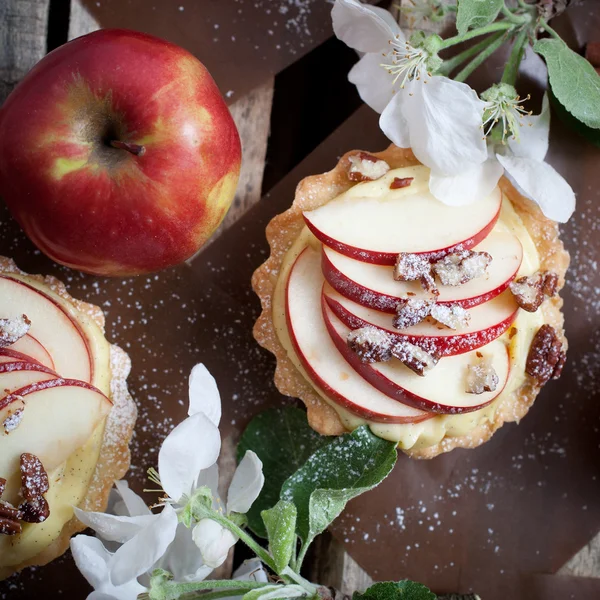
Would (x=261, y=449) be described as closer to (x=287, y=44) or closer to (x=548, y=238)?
(x=548, y=238)

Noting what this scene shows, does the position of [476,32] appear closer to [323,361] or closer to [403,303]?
[403,303]

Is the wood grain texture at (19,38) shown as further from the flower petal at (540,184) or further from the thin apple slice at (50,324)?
the flower petal at (540,184)

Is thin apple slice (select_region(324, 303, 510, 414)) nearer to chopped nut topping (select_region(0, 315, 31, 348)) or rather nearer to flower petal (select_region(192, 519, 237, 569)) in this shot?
flower petal (select_region(192, 519, 237, 569))

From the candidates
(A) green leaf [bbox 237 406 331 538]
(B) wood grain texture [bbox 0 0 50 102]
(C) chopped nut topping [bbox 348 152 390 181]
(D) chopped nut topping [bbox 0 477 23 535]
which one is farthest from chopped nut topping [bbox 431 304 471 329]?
(B) wood grain texture [bbox 0 0 50 102]

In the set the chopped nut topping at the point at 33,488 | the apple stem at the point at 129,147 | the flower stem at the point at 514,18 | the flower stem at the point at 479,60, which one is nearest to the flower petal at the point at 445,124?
the flower stem at the point at 479,60

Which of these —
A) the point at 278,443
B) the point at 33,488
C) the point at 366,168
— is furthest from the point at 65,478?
the point at 366,168

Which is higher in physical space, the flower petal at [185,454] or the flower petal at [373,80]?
the flower petal at [373,80]

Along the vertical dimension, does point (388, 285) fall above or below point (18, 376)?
above
